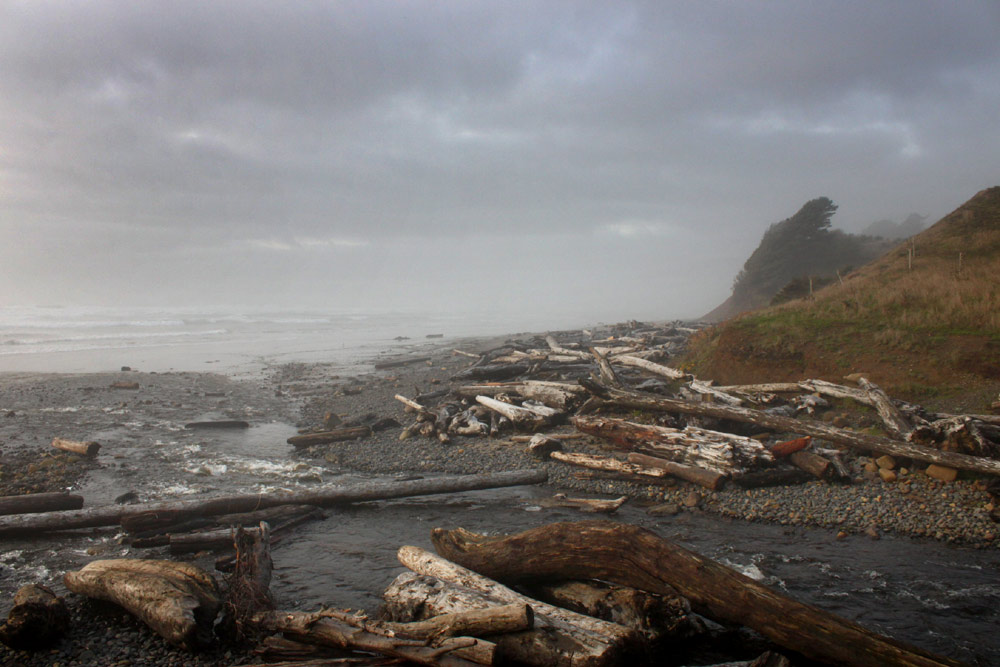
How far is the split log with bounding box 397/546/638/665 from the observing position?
363cm

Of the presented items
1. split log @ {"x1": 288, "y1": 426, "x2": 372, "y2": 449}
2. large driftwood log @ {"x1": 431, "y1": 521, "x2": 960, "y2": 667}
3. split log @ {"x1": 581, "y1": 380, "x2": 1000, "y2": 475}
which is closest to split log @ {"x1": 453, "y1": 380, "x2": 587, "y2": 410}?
split log @ {"x1": 581, "y1": 380, "x2": 1000, "y2": 475}

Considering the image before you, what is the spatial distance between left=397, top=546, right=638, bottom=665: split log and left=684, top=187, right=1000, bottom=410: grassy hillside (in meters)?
11.7

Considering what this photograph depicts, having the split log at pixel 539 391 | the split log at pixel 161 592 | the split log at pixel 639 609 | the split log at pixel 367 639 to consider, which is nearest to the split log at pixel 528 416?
the split log at pixel 539 391

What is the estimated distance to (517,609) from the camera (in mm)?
3746

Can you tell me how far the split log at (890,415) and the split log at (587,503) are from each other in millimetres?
5504

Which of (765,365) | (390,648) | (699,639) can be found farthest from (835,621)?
(765,365)

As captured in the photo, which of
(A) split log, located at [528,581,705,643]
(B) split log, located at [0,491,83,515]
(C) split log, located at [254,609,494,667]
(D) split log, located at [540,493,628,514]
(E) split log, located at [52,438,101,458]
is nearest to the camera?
(C) split log, located at [254,609,494,667]

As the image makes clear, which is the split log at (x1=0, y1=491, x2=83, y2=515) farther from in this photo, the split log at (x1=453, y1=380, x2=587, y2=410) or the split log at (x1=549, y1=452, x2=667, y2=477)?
the split log at (x1=453, y1=380, x2=587, y2=410)

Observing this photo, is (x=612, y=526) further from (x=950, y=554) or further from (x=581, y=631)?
(x=950, y=554)

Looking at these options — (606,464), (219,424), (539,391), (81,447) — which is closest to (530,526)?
(606,464)

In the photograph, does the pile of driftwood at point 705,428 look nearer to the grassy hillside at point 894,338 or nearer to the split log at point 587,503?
the split log at point 587,503

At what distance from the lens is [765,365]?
613 inches

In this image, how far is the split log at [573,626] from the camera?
3.63m

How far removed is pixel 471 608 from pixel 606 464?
5903 mm
